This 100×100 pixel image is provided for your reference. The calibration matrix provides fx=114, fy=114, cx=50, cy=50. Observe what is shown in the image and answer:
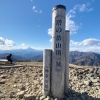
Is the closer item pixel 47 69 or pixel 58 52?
pixel 58 52

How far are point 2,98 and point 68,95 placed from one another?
155 inches

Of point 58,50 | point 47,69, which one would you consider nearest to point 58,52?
point 58,50

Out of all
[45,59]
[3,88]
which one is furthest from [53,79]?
[3,88]

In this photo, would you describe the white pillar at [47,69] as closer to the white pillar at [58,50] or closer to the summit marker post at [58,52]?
the summit marker post at [58,52]

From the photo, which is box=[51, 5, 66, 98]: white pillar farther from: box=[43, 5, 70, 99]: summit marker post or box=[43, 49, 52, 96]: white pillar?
box=[43, 49, 52, 96]: white pillar

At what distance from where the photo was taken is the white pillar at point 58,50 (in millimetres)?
6406

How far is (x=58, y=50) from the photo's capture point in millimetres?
6469

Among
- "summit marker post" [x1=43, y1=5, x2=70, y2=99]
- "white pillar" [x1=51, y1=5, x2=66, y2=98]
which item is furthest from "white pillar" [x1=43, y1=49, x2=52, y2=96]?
"white pillar" [x1=51, y1=5, x2=66, y2=98]

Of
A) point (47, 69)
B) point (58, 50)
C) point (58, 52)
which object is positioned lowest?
point (47, 69)

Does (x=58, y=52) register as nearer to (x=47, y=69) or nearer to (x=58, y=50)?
(x=58, y=50)

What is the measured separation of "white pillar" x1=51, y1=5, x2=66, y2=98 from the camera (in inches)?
252

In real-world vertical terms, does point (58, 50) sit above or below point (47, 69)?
above

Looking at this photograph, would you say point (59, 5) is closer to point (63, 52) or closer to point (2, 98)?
point (63, 52)

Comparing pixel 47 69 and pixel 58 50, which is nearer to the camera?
pixel 58 50
